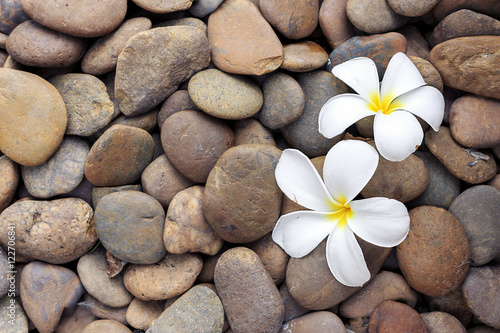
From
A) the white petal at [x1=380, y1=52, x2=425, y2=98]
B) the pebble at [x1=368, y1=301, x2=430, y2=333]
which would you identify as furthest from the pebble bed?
the white petal at [x1=380, y1=52, x2=425, y2=98]

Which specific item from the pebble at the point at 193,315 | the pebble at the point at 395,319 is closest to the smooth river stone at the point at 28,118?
the pebble at the point at 193,315

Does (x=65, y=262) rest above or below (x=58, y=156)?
below

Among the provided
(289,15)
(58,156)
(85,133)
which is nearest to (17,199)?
(58,156)

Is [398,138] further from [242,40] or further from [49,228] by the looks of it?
[49,228]

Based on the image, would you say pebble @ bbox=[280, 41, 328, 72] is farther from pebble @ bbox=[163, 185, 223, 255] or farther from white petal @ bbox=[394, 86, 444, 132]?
pebble @ bbox=[163, 185, 223, 255]

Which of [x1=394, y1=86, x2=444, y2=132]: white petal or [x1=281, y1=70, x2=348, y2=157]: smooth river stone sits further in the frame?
[x1=281, y1=70, x2=348, y2=157]: smooth river stone

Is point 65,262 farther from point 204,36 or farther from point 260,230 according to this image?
point 204,36

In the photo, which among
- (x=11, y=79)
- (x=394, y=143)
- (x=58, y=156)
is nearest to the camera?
(x=394, y=143)
